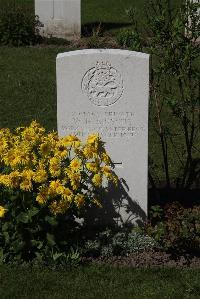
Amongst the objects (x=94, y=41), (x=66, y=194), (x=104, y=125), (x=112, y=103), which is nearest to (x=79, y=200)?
(x=66, y=194)

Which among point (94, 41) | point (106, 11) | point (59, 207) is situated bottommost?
point (59, 207)

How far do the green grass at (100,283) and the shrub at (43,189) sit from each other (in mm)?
228

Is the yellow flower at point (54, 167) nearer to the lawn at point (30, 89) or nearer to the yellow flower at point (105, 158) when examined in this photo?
the yellow flower at point (105, 158)

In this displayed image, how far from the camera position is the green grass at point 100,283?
5.46m

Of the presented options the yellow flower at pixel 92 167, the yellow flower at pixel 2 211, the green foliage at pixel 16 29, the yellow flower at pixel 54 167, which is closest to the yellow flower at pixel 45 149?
the yellow flower at pixel 54 167

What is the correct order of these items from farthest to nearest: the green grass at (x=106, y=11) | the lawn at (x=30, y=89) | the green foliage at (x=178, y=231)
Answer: the green grass at (x=106, y=11), the lawn at (x=30, y=89), the green foliage at (x=178, y=231)

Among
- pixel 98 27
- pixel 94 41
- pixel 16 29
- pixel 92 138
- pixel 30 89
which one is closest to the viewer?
pixel 92 138

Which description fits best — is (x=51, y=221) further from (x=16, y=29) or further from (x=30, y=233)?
(x=16, y=29)

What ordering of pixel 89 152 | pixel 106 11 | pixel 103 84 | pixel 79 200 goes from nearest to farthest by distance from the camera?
pixel 79 200 → pixel 89 152 → pixel 103 84 → pixel 106 11

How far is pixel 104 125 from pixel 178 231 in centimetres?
110

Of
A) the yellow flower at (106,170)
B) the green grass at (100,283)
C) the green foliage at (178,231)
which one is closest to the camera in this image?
the green grass at (100,283)

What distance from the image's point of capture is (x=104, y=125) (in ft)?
20.7

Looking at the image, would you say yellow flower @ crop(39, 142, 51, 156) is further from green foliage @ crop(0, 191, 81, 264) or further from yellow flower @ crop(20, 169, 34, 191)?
green foliage @ crop(0, 191, 81, 264)

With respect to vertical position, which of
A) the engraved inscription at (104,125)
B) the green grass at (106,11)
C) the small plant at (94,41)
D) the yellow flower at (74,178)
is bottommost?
the yellow flower at (74,178)
